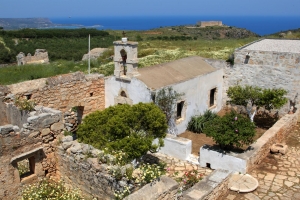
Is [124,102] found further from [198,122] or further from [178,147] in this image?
[178,147]

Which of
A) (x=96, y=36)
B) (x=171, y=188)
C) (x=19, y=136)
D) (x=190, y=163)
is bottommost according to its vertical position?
(x=190, y=163)

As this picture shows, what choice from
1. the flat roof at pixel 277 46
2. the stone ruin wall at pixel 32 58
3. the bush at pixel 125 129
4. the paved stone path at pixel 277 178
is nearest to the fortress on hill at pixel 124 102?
the flat roof at pixel 277 46

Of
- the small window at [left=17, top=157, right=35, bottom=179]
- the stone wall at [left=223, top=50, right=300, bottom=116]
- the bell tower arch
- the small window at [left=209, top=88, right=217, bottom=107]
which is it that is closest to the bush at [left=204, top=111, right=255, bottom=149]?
the bell tower arch

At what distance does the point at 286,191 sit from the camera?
8.69 m

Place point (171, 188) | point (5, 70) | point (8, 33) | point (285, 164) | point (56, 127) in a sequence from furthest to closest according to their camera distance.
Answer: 1. point (8, 33)
2. point (5, 70)
3. point (285, 164)
4. point (56, 127)
5. point (171, 188)

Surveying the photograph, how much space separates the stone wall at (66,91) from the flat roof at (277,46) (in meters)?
8.33

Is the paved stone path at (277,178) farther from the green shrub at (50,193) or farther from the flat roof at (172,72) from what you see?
the flat roof at (172,72)

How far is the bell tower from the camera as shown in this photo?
505 inches

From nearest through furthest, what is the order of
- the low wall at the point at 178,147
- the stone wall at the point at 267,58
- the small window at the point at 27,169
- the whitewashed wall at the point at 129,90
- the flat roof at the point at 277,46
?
1. the small window at the point at 27,169
2. the low wall at the point at 178,147
3. the whitewashed wall at the point at 129,90
4. the stone wall at the point at 267,58
5. the flat roof at the point at 277,46

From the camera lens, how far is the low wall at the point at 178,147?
424 inches

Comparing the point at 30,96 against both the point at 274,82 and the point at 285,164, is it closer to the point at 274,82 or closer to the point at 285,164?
the point at 285,164

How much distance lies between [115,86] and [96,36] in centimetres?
4572

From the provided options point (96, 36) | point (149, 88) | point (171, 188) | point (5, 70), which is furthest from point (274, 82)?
point (96, 36)

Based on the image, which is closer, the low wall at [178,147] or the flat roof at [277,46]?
the low wall at [178,147]
